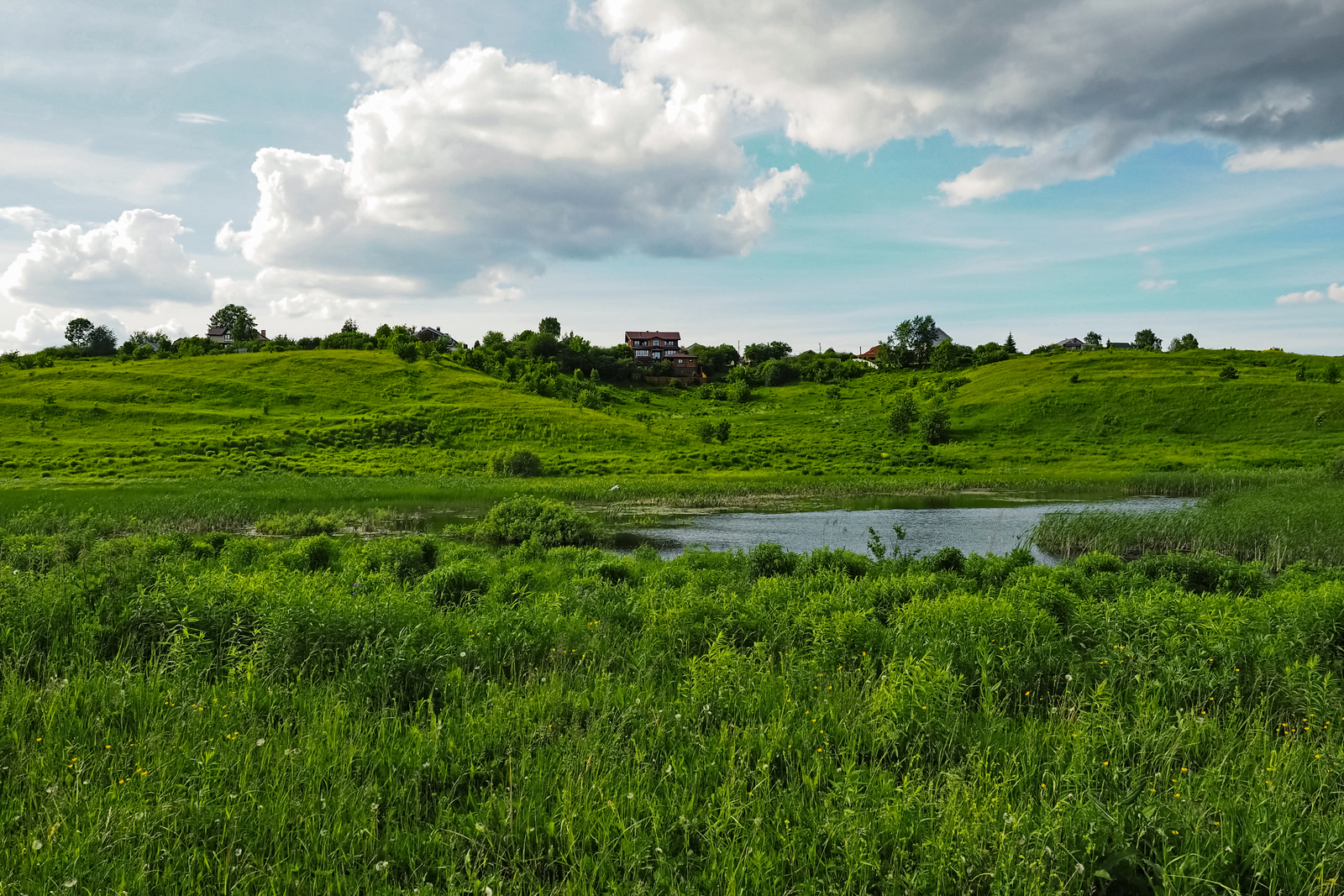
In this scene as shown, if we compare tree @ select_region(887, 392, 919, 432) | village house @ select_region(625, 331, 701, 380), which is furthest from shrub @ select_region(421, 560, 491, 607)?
village house @ select_region(625, 331, 701, 380)

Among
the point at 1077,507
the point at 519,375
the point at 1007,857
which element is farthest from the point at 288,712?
the point at 519,375

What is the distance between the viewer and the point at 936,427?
243ft

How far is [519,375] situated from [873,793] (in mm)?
103947

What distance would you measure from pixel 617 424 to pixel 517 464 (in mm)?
20954

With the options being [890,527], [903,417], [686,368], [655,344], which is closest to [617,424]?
[903,417]

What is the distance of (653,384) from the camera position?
12175 centimetres

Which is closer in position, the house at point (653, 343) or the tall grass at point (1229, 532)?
the tall grass at point (1229, 532)

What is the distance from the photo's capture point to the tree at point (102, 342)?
5069 inches

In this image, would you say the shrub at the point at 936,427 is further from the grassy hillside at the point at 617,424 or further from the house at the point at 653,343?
the house at the point at 653,343

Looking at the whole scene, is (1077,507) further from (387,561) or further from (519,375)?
(519,375)

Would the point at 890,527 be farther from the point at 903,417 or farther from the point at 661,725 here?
the point at 903,417

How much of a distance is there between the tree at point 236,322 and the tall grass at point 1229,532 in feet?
462

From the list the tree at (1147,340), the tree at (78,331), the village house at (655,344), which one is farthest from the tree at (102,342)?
the tree at (1147,340)

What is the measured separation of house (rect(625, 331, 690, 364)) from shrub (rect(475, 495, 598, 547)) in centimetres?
13705
